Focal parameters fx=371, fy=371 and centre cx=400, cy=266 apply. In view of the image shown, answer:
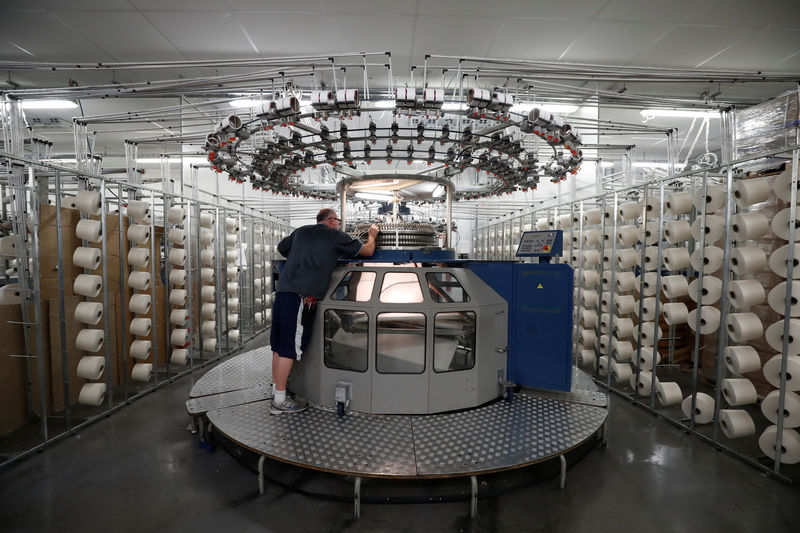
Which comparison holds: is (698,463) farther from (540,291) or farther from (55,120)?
(55,120)

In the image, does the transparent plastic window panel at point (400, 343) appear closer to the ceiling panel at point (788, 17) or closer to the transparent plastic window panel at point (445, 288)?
the transparent plastic window panel at point (445, 288)

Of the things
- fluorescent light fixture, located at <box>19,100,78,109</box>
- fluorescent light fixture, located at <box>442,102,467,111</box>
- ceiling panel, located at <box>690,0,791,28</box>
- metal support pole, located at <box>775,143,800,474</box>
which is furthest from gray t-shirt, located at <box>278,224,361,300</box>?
fluorescent light fixture, located at <box>19,100,78,109</box>

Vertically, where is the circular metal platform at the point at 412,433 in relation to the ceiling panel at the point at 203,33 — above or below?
below

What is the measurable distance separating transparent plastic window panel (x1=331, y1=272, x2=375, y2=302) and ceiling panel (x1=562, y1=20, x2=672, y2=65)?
441 centimetres

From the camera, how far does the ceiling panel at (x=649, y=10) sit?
4.40 metres

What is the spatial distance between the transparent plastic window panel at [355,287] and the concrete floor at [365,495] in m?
1.66

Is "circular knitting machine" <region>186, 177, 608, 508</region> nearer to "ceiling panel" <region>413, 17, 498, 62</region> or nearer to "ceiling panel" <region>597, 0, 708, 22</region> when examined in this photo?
"ceiling panel" <region>413, 17, 498, 62</region>

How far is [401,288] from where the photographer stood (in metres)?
3.90

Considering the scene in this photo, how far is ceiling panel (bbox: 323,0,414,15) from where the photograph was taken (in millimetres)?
4375

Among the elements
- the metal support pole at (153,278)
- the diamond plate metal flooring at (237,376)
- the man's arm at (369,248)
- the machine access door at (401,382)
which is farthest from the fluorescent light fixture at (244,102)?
the machine access door at (401,382)

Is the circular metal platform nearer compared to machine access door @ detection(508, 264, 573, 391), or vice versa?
the circular metal platform

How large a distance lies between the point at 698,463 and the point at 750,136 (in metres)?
4.38

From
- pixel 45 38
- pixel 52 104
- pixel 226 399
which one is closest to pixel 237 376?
pixel 226 399

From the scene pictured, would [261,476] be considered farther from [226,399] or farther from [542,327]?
[542,327]
